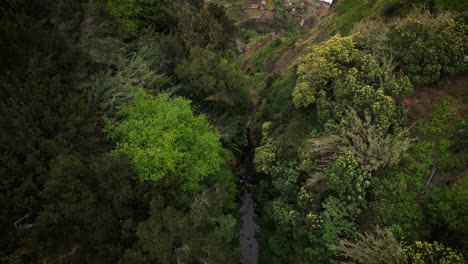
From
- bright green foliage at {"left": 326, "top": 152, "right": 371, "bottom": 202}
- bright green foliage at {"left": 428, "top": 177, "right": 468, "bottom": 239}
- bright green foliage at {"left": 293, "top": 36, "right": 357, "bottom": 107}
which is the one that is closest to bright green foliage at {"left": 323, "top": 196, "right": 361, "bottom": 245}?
bright green foliage at {"left": 326, "top": 152, "right": 371, "bottom": 202}

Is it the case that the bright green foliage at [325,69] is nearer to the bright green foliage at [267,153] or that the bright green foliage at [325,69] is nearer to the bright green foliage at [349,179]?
the bright green foliage at [267,153]

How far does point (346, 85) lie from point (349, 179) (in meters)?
6.70

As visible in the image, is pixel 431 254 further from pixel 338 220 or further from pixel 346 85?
pixel 346 85

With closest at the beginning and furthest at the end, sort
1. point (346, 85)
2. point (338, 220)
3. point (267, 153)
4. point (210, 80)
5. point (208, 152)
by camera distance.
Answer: point (338, 220), point (346, 85), point (208, 152), point (267, 153), point (210, 80)

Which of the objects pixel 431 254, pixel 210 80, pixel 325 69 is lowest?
pixel 431 254

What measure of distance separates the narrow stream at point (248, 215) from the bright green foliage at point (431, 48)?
54.3 feet

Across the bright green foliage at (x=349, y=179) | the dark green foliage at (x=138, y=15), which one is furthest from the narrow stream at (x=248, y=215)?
the dark green foliage at (x=138, y=15)

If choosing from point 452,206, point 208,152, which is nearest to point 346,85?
point 452,206

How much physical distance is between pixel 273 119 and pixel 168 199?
47.1 feet

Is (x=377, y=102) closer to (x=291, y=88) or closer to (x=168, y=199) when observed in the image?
(x=291, y=88)

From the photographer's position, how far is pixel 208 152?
1650cm

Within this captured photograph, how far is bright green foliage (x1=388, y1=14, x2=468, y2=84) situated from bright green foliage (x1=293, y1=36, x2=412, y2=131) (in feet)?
5.14

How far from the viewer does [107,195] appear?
1114cm

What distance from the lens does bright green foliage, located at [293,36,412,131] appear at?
14477 mm
